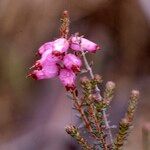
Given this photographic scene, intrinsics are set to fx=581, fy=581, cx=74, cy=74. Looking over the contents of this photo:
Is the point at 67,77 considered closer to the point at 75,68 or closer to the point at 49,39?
the point at 75,68

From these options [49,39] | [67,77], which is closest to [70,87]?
[67,77]

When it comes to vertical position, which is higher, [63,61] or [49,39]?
[49,39]

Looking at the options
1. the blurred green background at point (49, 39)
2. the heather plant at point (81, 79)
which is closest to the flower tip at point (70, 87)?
the heather plant at point (81, 79)

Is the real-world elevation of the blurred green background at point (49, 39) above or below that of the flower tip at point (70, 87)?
above

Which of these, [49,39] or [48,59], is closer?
[48,59]

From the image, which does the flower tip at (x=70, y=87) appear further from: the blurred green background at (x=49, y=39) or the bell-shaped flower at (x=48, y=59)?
the blurred green background at (x=49, y=39)

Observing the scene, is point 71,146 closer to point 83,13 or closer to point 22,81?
point 22,81
